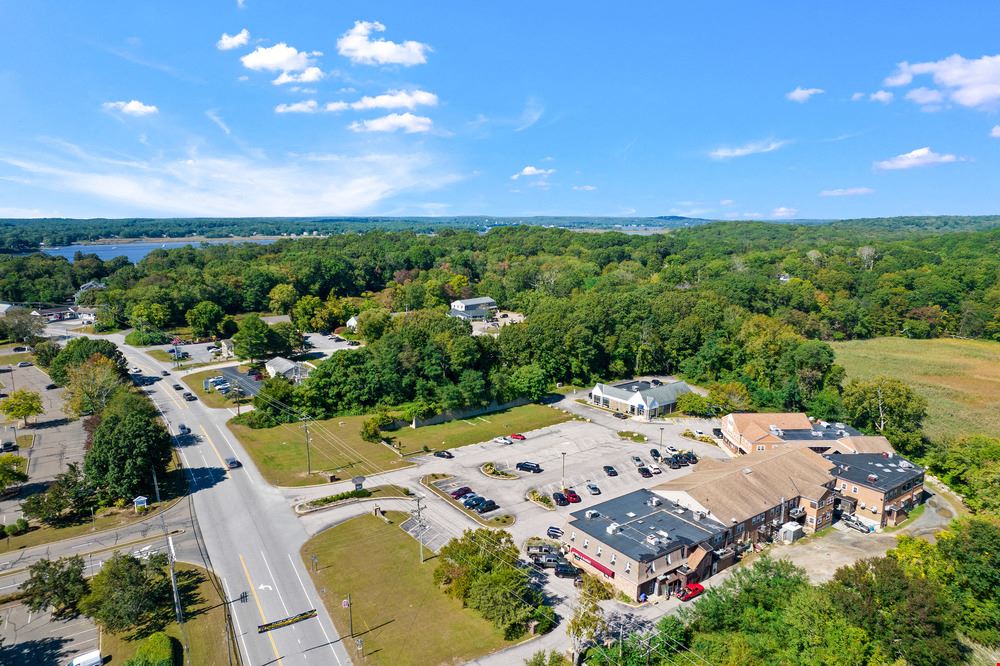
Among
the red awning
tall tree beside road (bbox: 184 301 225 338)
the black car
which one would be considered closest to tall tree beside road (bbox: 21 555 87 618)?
the black car

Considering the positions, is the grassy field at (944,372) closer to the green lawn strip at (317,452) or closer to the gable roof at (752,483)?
the gable roof at (752,483)

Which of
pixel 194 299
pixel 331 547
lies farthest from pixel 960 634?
pixel 194 299

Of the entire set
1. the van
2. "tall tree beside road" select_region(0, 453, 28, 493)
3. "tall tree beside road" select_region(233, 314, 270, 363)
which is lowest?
the van

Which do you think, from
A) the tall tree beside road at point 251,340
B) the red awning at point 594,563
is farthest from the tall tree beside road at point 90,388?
the red awning at point 594,563

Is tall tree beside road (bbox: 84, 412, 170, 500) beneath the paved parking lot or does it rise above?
above

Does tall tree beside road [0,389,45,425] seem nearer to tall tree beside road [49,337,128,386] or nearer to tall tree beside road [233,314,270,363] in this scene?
tall tree beside road [49,337,128,386]

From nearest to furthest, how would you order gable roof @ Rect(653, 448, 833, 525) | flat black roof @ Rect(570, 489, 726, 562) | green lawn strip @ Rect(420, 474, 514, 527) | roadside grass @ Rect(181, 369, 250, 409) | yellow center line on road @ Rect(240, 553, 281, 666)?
yellow center line on road @ Rect(240, 553, 281, 666) → flat black roof @ Rect(570, 489, 726, 562) → gable roof @ Rect(653, 448, 833, 525) → green lawn strip @ Rect(420, 474, 514, 527) → roadside grass @ Rect(181, 369, 250, 409)

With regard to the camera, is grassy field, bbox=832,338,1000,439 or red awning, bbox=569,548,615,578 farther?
grassy field, bbox=832,338,1000,439
